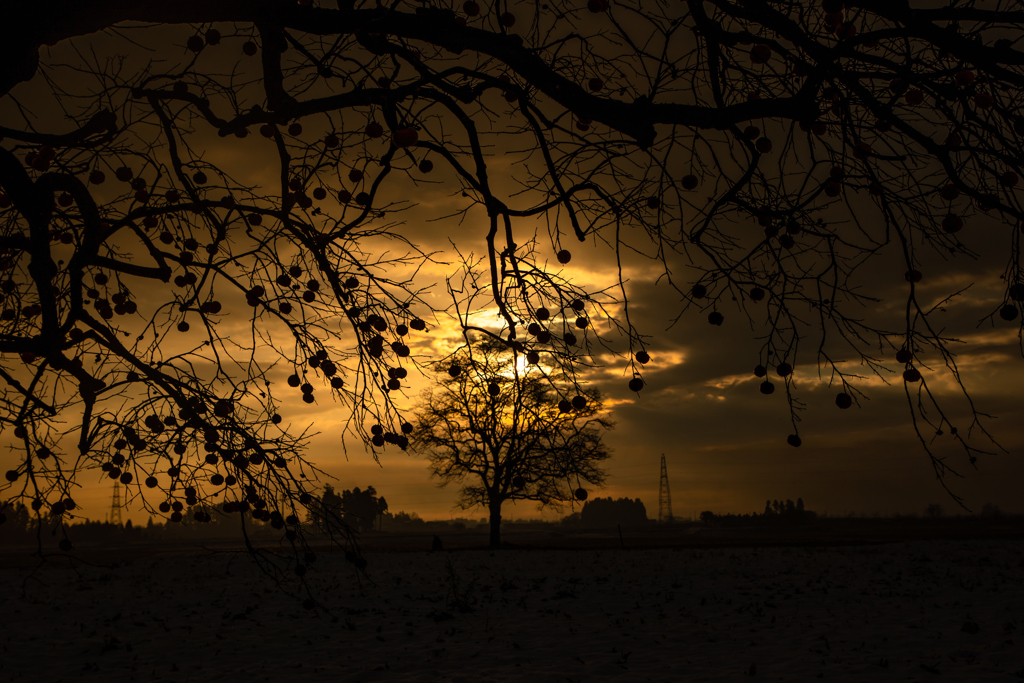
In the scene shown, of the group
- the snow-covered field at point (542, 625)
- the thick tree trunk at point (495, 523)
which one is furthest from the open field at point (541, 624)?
the thick tree trunk at point (495, 523)

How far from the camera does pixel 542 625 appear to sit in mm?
9445

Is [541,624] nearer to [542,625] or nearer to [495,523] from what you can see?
[542,625]

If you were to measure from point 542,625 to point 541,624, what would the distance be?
0.07m

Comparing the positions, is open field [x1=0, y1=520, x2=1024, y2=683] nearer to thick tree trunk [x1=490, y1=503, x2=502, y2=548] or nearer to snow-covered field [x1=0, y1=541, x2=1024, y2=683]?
snow-covered field [x1=0, y1=541, x2=1024, y2=683]

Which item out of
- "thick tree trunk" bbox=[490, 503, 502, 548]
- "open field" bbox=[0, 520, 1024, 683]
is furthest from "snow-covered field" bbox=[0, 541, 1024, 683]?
"thick tree trunk" bbox=[490, 503, 502, 548]

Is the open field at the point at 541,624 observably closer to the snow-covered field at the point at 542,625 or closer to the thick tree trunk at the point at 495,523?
the snow-covered field at the point at 542,625

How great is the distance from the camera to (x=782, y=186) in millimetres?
4102

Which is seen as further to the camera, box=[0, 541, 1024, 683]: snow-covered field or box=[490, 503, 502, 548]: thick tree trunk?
box=[490, 503, 502, 548]: thick tree trunk

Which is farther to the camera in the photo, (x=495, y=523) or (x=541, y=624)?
(x=495, y=523)

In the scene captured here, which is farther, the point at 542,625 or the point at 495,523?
the point at 495,523

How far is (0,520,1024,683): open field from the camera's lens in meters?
7.22

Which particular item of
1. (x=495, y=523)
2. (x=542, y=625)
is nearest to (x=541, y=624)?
(x=542, y=625)

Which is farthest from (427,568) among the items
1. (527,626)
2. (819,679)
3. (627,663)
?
(819,679)

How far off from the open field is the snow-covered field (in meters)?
0.04
